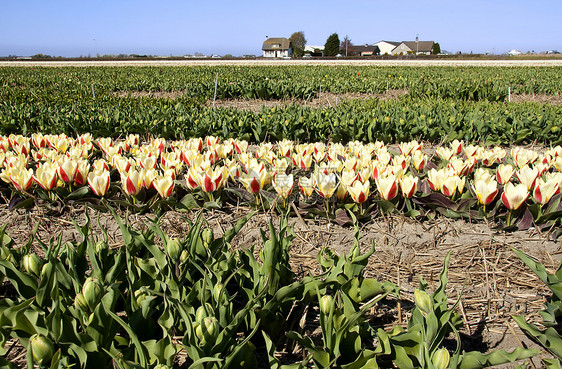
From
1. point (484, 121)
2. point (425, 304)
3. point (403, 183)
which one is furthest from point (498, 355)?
point (484, 121)

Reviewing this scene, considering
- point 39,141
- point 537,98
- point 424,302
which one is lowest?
point 424,302

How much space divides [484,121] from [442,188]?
337cm

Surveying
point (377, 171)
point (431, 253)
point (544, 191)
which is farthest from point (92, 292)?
point (544, 191)

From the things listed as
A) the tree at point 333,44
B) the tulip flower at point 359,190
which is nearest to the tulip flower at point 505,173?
the tulip flower at point 359,190

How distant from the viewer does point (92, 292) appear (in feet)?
4.59

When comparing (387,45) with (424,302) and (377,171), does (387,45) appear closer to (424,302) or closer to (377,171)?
(377,171)

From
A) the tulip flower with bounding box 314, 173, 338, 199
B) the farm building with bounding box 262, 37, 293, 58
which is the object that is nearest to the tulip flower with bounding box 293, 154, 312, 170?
the tulip flower with bounding box 314, 173, 338, 199

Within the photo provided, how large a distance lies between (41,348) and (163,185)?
151 cm

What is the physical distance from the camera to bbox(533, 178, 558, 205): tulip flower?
7.85ft

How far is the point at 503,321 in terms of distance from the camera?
1793 millimetres

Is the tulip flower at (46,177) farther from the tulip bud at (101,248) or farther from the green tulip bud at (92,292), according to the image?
the green tulip bud at (92,292)

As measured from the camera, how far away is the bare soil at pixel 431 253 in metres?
1.82

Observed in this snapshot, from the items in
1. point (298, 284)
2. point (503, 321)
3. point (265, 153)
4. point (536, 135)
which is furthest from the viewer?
point (536, 135)

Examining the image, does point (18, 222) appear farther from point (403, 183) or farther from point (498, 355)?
point (498, 355)
